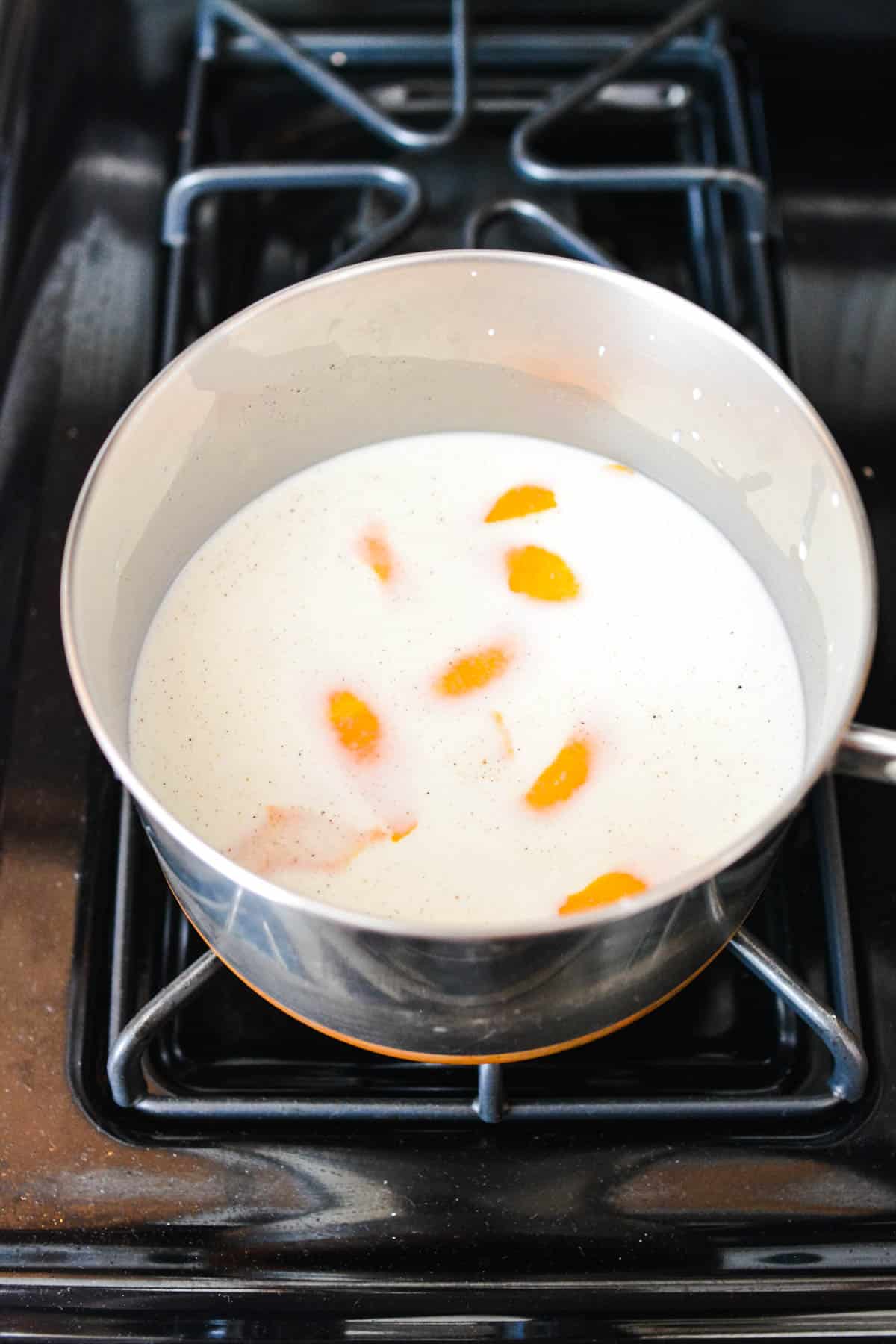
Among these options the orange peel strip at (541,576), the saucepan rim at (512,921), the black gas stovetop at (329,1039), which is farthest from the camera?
the orange peel strip at (541,576)

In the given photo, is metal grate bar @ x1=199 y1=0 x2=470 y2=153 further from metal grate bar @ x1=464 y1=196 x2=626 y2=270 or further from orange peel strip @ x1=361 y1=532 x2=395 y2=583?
orange peel strip @ x1=361 y1=532 x2=395 y2=583

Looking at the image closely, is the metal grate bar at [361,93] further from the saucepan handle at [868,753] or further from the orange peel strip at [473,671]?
the saucepan handle at [868,753]

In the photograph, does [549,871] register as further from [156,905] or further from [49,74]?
[49,74]

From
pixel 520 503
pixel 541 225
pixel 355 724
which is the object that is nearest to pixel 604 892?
pixel 355 724

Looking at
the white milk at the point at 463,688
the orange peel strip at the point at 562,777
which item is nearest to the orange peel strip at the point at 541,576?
the white milk at the point at 463,688

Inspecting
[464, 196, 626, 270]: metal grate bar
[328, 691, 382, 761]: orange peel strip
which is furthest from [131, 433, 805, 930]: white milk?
[464, 196, 626, 270]: metal grate bar

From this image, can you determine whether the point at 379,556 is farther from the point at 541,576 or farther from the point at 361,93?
the point at 361,93
